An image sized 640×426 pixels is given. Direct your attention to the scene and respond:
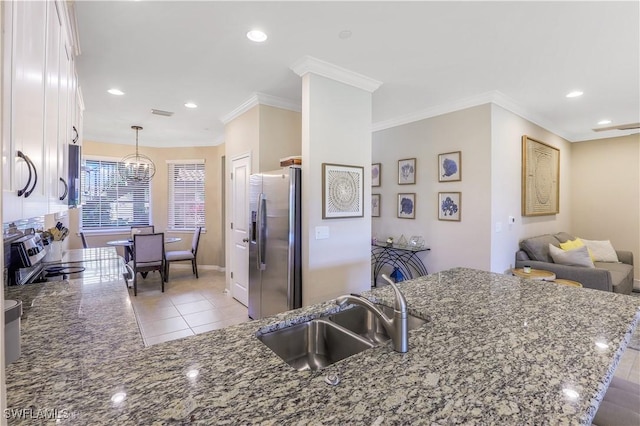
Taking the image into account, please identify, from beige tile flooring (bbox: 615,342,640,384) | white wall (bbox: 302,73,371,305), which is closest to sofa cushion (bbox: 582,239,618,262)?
beige tile flooring (bbox: 615,342,640,384)

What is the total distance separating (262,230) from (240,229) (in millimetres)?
1034

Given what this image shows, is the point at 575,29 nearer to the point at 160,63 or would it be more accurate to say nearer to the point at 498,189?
the point at 498,189

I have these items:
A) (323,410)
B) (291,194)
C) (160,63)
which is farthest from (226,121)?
→ (323,410)

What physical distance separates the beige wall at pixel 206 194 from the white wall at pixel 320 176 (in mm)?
3807

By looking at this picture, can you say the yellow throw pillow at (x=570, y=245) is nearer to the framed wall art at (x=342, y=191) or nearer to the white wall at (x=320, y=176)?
the white wall at (x=320, y=176)

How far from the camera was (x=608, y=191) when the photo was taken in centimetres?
544

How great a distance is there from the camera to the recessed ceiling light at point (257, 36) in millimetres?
2354

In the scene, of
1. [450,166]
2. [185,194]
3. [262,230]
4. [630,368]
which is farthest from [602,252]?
[185,194]

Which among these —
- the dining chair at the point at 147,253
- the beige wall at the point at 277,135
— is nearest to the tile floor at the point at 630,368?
the beige wall at the point at 277,135

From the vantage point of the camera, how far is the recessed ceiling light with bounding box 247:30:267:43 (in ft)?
7.72

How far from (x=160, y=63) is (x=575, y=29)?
3445 mm

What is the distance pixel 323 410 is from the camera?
2.45 ft

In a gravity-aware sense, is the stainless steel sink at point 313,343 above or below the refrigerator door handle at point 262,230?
below

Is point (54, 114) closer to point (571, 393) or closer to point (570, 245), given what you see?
point (571, 393)
